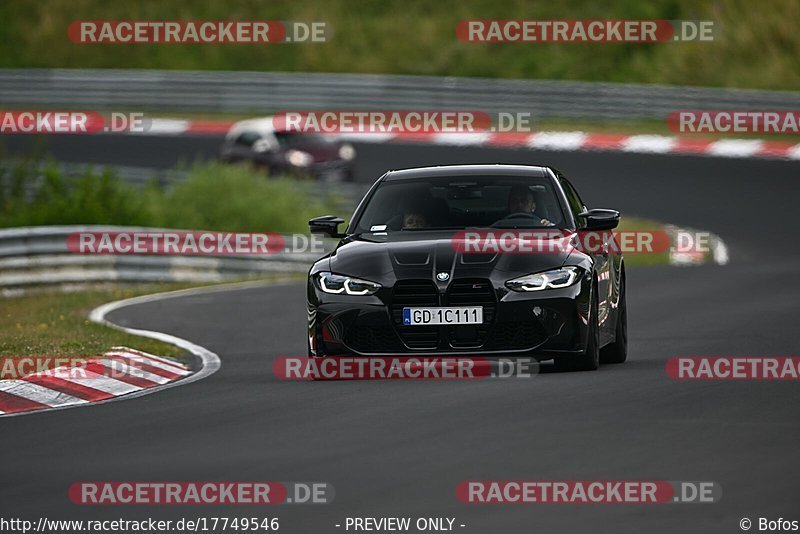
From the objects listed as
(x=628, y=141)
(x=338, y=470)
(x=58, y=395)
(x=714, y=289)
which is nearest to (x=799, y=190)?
(x=628, y=141)

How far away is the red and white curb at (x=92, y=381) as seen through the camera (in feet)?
38.1

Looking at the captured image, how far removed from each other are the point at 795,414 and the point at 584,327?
2.15 m

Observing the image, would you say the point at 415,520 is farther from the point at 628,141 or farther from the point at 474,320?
the point at 628,141

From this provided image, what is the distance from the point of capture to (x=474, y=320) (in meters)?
11.4

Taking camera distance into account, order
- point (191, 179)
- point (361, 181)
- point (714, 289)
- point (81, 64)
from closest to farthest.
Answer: point (714, 289) < point (191, 179) < point (361, 181) < point (81, 64)

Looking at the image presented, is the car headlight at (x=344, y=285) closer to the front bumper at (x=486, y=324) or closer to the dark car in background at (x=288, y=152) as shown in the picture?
the front bumper at (x=486, y=324)

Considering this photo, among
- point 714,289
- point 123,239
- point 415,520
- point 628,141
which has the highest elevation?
point 628,141

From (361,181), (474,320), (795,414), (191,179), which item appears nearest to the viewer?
(795,414)

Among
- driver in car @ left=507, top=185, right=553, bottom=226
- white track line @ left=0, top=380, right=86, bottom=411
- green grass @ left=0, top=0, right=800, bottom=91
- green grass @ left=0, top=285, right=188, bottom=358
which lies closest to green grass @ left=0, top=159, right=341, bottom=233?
green grass @ left=0, top=285, right=188, bottom=358

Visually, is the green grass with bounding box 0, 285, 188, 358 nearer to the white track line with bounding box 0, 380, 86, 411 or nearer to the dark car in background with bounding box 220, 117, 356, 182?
the white track line with bounding box 0, 380, 86, 411

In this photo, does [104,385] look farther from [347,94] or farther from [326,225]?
[347,94]

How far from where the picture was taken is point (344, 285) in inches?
458

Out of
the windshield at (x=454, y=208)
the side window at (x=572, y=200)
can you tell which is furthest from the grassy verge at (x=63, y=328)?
the side window at (x=572, y=200)

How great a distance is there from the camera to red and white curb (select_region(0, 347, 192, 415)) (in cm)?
1162
